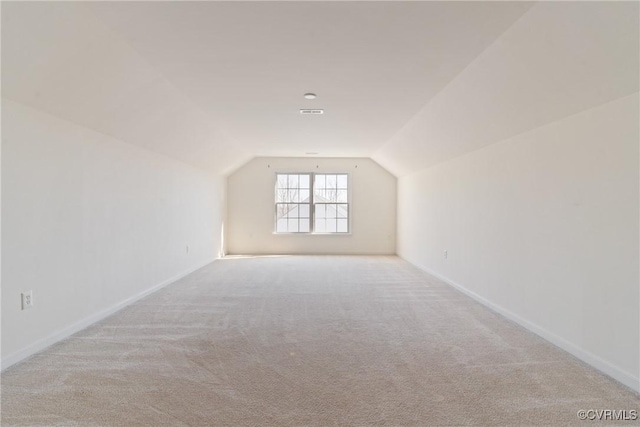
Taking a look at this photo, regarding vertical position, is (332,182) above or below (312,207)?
above

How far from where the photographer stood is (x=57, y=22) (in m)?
1.86

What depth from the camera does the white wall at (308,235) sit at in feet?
25.6

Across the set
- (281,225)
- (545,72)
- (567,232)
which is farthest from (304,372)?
(281,225)

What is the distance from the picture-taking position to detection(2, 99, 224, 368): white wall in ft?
7.34

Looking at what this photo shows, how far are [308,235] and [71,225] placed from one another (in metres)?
5.41

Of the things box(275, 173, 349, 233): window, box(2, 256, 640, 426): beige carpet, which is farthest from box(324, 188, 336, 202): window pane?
box(2, 256, 640, 426): beige carpet

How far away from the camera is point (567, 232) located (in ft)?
8.33

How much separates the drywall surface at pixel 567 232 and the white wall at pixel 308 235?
3646mm

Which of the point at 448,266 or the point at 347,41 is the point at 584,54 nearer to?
the point at 347,41

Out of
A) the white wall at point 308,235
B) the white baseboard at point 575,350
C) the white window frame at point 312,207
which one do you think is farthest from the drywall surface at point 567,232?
the white window frame at point 312,207

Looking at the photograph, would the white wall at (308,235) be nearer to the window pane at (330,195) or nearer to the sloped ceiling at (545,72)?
the window pane at (330,195)

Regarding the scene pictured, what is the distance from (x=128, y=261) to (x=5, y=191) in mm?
1693

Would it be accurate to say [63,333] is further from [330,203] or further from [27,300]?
[330,203]

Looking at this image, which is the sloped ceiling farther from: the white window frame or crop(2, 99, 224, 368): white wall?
the white window frame
